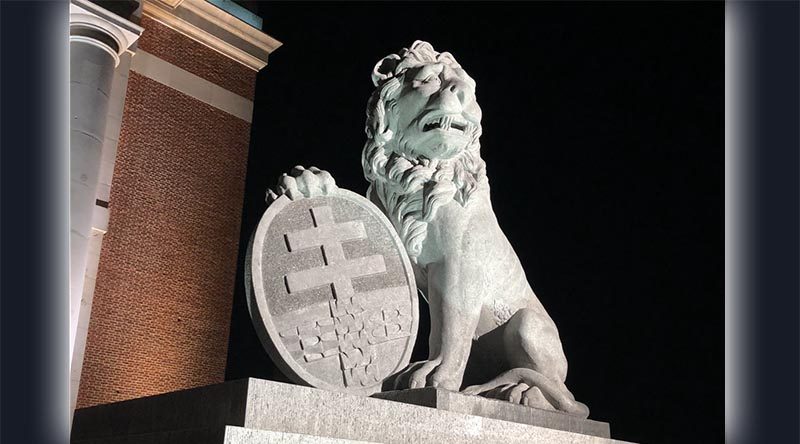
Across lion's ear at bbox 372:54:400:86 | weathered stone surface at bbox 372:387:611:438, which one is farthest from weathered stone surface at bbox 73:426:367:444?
lion's ear at bbox 372:54:400:86

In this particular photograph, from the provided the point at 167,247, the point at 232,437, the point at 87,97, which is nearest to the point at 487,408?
the point at 232,437

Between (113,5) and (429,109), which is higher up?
(113,5)

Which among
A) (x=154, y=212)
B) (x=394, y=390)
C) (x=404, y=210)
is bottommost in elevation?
(x=394, y=390)

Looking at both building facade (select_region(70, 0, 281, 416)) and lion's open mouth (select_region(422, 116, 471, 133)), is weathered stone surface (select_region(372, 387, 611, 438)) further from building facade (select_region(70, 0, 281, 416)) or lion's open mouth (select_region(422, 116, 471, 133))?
building facade (select_region(70, 0, 281, 416))

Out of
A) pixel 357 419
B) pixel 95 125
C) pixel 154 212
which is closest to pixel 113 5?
pixel 95 125

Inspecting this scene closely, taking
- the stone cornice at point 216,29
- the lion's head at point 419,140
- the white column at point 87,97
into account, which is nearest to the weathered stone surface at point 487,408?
the lion's head at point 419,140

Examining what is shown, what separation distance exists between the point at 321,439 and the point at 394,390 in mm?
696

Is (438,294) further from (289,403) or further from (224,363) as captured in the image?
(224,363)

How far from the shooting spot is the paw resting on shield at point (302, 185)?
3174 mm

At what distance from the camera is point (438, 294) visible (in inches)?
134

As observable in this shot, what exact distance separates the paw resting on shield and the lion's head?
14.9 inches

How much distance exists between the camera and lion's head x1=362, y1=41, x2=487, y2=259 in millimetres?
3471

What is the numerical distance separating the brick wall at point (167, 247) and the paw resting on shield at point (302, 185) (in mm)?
9091

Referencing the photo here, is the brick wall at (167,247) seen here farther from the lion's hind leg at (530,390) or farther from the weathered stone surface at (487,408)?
the weathered stone surface at (487,408)
